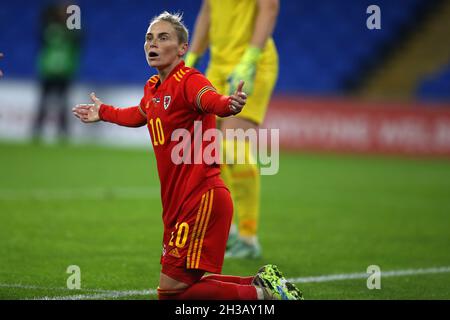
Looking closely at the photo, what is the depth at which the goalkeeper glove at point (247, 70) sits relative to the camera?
656cm

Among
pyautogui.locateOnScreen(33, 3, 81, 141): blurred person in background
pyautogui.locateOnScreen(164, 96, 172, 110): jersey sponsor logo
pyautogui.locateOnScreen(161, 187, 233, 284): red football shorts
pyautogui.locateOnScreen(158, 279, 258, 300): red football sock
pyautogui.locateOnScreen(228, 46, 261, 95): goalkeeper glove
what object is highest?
pyautogui.locateOnScreen(33, 3, 81, 141): blurred person in background

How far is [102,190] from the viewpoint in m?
10.8

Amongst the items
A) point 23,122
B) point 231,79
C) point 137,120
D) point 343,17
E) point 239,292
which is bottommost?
point 239,292

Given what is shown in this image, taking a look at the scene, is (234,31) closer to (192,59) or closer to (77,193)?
(192,59)

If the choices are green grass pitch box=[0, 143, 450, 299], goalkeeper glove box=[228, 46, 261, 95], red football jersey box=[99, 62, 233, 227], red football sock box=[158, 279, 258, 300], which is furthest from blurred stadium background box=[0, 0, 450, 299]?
A: goalkeeper glove box=[228, 46, 261, 95]

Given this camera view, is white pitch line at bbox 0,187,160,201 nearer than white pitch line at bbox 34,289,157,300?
No

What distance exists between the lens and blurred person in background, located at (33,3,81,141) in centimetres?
1808

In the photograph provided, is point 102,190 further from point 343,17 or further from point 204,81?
point 343,17

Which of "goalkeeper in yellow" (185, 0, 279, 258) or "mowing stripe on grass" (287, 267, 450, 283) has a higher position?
"goalkeeper in yellow" (185, 0, 279, 258)

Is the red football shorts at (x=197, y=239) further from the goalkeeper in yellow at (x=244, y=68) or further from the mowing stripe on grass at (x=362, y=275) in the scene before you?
the goalkeeper in yellow at (x=244, y=68)

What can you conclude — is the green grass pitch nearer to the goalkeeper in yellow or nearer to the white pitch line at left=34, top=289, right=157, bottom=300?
the white pitch line at left=34, top=289, right=157, bottom=300

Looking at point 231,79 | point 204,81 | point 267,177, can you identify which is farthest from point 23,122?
point 204,81

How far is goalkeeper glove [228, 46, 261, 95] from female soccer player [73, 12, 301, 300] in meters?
1.60

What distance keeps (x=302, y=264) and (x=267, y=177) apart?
22.6ft
